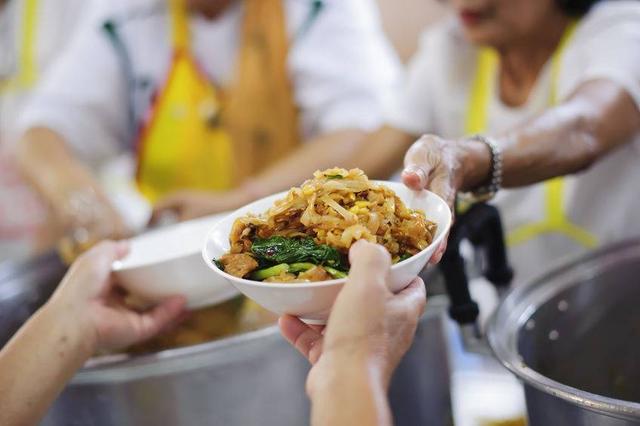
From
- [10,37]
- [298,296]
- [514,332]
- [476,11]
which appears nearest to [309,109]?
[476,11]

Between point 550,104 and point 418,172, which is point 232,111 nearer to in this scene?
point 550,104

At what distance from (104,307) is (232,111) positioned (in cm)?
99

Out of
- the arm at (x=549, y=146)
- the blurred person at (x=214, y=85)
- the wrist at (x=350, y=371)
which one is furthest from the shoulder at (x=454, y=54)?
the wrist at (x=350, y=371)

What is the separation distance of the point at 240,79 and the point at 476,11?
0.75m

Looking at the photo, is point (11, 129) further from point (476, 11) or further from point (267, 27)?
point (476, 11)

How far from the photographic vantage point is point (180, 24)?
205cm

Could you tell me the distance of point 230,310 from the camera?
1.29 meters

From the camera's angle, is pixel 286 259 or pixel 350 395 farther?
pixel 286 259

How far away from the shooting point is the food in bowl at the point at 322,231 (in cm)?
78

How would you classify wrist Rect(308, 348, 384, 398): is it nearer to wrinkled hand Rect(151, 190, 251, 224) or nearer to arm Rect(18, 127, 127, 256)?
wrinkled hand Rect(151, 190, 251, 224)

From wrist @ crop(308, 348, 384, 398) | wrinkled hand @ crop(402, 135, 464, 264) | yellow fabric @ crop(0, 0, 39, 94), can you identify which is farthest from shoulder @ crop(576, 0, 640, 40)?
yellow fabric @ crop(0, 0, 39, 94)

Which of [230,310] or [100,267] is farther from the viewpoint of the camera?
[230,310]

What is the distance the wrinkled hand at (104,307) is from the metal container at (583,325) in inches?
22.0

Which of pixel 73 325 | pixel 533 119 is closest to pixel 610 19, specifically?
pixel 533 119
